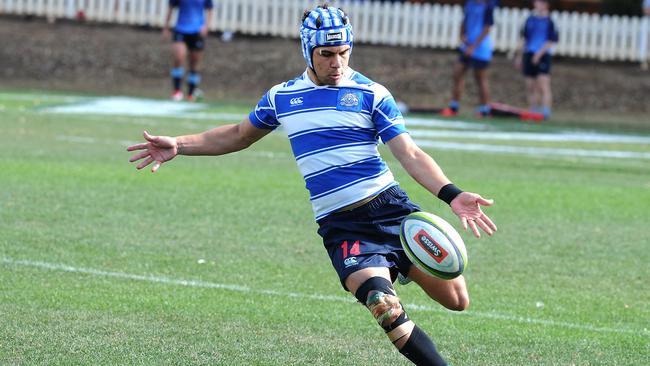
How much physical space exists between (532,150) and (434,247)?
1353cm

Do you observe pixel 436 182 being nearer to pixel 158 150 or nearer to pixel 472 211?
pixel 472 211

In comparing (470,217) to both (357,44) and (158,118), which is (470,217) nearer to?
(158,118)

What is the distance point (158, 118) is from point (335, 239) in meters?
15.3

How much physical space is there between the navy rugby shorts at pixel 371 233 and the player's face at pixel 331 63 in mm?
666

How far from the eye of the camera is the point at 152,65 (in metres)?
30.7

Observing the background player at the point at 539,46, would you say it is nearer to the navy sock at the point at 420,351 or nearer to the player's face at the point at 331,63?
the player's face at the point at 331,63

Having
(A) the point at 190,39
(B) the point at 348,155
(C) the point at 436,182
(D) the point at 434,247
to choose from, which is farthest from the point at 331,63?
(A) the point at 190,39

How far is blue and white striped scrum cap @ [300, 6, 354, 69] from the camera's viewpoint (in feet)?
21.1

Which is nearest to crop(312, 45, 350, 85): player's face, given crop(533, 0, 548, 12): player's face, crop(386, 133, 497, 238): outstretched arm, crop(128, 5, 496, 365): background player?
crop(128, 5, 496, 365): background player

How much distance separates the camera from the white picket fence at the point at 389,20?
102 feet

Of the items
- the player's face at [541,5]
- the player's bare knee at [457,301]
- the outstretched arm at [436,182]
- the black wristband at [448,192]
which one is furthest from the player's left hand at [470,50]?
the black wristband at [448,192]

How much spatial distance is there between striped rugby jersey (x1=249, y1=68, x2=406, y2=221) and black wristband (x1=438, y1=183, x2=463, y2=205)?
507mm

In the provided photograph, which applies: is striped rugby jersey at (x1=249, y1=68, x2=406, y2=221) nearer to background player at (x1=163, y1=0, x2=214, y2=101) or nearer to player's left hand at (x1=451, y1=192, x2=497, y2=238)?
player's left hand at (x1=451, y1=192, x2=497, y2=238)

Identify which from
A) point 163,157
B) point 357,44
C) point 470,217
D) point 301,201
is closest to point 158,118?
point 301,201
